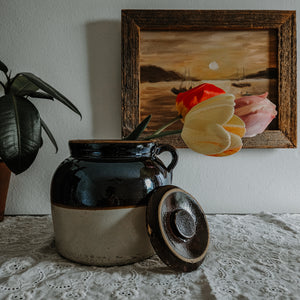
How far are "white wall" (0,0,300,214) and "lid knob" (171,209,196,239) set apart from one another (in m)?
0.39

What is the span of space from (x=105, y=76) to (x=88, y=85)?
6 centimetres

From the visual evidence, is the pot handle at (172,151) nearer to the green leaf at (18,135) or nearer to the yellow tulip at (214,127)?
the yellow tulip at (214,127)

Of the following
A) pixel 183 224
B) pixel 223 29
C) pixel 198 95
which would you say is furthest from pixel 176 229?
pixel 223 29

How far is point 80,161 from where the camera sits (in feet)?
1.73

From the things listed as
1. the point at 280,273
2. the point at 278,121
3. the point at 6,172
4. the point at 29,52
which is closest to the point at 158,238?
the point at 280,273

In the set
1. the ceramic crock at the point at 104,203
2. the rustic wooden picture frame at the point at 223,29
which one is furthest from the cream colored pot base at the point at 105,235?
the rustic wooden picture frame at the point at 223,29

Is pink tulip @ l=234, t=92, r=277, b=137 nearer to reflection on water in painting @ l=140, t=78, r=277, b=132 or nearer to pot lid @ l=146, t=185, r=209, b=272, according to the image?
pot lid @ l=146, t=185, r=209, b=272

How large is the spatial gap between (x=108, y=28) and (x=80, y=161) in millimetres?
519

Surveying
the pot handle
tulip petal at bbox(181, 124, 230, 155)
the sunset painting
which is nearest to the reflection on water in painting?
the sunset painting

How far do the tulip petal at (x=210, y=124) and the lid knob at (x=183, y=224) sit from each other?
4.7 inches

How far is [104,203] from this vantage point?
483 mm

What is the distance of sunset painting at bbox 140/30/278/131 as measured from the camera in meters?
0.86

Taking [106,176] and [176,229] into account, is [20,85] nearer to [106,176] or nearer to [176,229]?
[106,176]

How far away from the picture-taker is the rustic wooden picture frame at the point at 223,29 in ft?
2.75
